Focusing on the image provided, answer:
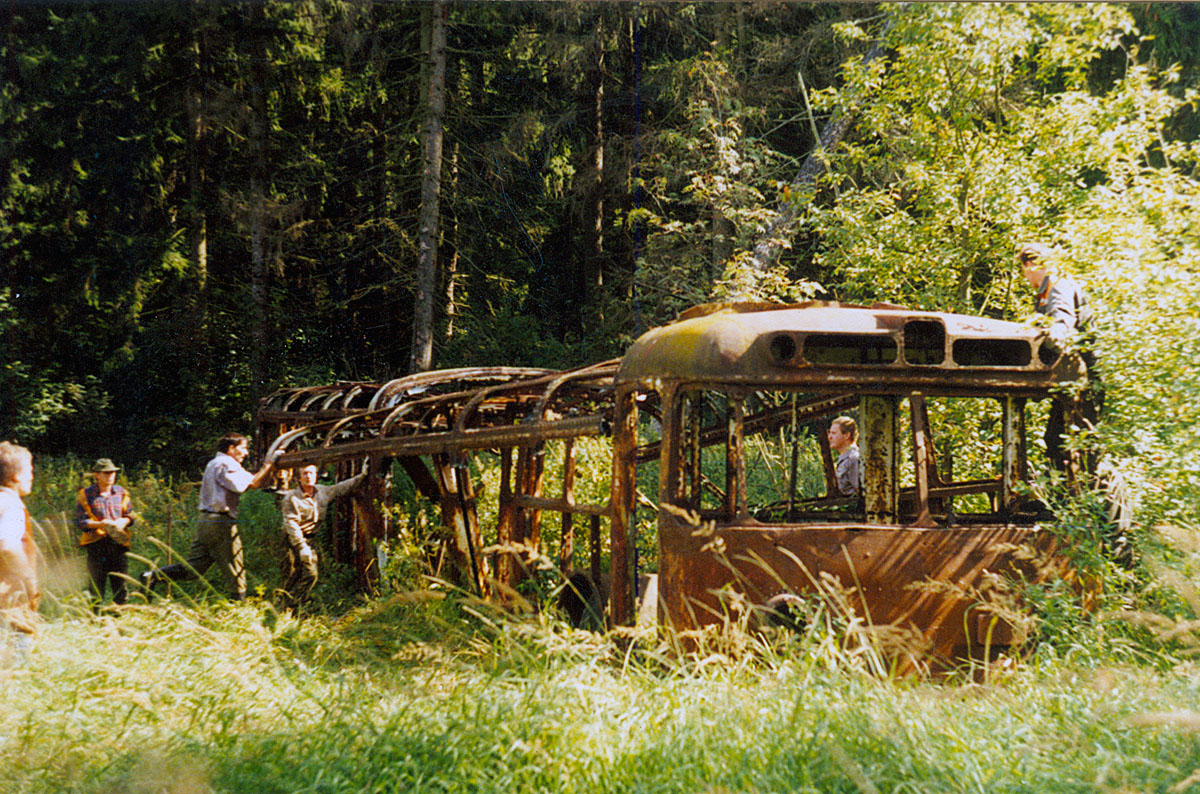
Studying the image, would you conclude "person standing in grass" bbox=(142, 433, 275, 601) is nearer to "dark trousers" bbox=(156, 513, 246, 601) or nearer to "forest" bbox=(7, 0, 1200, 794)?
"dark trousers" bbox=(156, 513, 246, 601)

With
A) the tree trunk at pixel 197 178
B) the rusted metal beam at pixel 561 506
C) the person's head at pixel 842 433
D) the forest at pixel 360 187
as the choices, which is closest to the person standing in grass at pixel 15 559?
the rusted metal beam at pixel 561 506

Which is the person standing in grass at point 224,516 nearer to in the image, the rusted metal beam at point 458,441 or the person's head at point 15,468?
the rusted metal beam at point 458,441

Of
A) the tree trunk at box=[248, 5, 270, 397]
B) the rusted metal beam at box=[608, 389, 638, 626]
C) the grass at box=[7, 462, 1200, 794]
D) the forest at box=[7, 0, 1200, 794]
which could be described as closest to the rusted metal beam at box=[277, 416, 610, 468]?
the rusted metal beam at box=[608, 389, 638, 626]

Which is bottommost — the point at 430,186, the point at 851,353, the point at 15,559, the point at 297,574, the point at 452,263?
the point at 297,574

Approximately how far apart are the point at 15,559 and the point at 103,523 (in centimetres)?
377

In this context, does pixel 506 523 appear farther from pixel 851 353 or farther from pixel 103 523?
pixel 103 523

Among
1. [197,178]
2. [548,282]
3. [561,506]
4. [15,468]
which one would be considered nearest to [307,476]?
[561,506]

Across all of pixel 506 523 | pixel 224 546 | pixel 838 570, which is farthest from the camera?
pixel 224 546

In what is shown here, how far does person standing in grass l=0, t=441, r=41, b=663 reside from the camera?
544 centimetres

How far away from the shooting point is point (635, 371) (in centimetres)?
636

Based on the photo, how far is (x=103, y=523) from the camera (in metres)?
9.03

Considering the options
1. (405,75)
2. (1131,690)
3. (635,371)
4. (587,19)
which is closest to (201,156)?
(405,75)

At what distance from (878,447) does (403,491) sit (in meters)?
8.93

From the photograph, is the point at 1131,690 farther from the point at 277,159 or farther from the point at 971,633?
the point at 277,159
